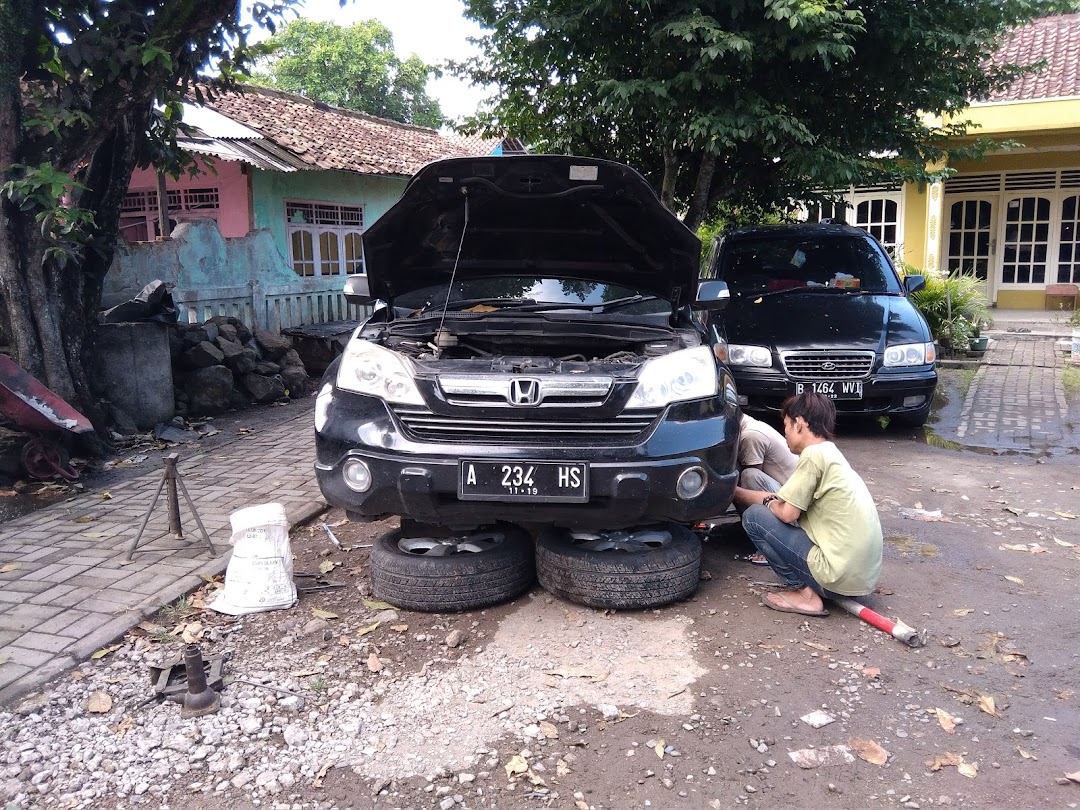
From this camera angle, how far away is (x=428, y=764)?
277cm

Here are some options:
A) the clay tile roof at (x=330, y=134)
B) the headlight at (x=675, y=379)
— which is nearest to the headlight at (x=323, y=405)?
the headlight at (x=675, y=379)

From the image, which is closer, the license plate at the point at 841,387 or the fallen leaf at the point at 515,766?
the fallen leaf at the point at 515,766

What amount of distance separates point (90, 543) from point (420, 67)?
31.0 m

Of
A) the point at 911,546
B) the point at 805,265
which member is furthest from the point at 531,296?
the point at 805,265

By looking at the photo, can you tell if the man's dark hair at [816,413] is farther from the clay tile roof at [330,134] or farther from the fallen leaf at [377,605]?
the clay tile roof at [330,134]

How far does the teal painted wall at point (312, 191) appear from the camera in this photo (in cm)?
1370

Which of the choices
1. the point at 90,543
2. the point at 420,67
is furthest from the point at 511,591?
the point at 420,67

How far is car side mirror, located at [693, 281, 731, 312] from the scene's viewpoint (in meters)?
4.78

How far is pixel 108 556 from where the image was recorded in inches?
185

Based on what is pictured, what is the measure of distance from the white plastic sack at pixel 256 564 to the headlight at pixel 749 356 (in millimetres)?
4409

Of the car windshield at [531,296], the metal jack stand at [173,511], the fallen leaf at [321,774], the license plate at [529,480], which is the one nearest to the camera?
the fallen leaf at [321,774]

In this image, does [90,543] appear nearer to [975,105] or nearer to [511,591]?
[511,591]

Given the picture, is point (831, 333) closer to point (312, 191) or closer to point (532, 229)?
point (532, 229)

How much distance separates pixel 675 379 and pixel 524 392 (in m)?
0.67
